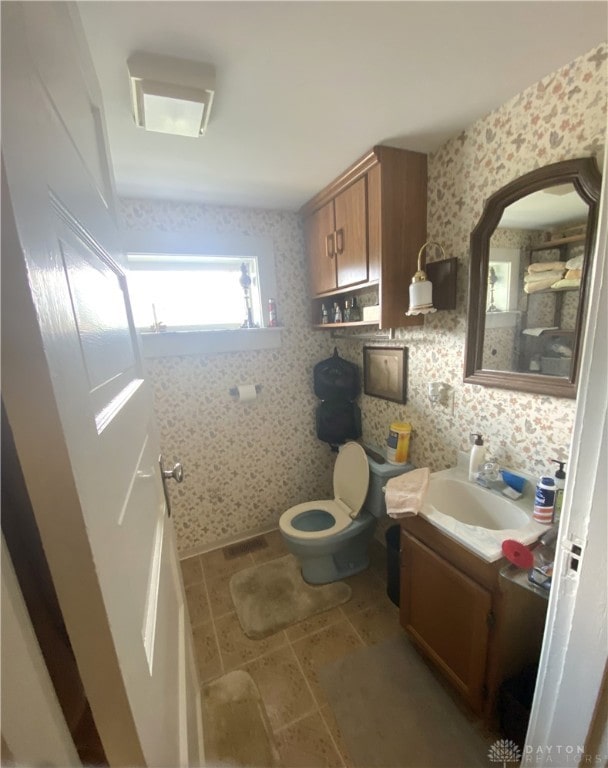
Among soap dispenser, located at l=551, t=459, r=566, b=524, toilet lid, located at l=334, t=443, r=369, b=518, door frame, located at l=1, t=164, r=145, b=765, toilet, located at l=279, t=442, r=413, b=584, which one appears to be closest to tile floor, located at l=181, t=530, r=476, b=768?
toilet, located at l=279, t=442, r=413, b=584

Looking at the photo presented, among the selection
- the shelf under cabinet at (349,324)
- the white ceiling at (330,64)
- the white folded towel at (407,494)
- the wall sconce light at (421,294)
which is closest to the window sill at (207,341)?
the shelf under cabinet at (349,324)

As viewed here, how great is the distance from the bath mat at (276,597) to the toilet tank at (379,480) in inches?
19.8

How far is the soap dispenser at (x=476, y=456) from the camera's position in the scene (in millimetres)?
1344

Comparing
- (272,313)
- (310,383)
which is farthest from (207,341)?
(310,383)

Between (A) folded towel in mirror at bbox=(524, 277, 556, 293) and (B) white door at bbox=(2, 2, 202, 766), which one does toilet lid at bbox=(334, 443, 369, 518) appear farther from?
(B) white door at bbox=(2, 2, 202, 766)

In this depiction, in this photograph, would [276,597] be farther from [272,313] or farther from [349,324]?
[272,313]

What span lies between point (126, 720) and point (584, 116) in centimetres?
175

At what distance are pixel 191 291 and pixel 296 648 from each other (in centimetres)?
211

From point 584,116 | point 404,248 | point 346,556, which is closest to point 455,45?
point 584,116

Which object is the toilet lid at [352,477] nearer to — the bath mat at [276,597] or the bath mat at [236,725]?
the bath mat at [276,597]

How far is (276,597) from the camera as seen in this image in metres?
1.75

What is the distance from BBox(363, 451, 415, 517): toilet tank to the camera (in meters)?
1.72

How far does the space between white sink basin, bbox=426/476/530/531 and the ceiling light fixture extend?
5.56ft

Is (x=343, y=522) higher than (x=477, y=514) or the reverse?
the reverse
